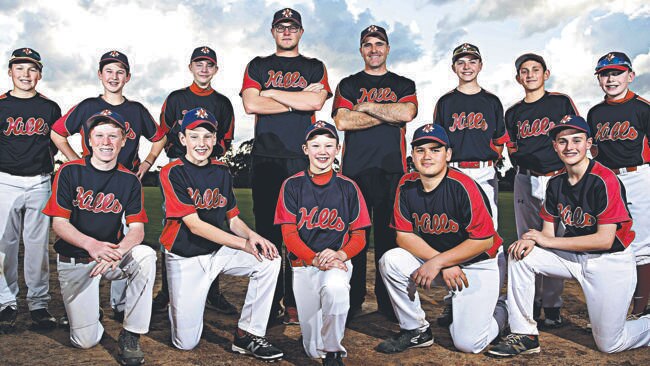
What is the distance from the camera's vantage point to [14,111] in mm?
4957

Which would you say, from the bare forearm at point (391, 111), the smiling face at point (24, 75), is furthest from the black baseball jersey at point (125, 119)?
the bare forearm at point (391, 111)

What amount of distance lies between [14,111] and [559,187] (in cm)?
497

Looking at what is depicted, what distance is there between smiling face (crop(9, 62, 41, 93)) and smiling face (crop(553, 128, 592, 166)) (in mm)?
4859

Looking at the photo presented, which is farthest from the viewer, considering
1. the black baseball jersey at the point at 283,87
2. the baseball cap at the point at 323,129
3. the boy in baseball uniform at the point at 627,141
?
the boy in baseball uniform at the point at 627,141

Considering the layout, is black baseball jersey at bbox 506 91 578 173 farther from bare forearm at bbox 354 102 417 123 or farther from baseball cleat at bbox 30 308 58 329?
baseball cleat at bbox 30 308 58 329

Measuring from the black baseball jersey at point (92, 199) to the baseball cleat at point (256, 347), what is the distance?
4.10 ft

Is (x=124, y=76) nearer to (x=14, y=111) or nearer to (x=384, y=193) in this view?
(x=14, y=111)

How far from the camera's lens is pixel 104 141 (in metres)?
4.08

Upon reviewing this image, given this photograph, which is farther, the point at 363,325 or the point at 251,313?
the point at 363,325

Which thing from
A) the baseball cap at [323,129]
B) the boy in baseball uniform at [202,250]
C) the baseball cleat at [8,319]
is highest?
the baseball cap at [323,129]

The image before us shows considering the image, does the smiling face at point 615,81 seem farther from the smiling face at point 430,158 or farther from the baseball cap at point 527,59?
the smiling face at point 430,158

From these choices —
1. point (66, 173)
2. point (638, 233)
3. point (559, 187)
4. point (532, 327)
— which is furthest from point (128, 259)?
point (638, 233)

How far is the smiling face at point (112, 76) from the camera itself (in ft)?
15.7

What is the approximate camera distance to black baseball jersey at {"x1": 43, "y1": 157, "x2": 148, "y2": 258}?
407 centimetres
